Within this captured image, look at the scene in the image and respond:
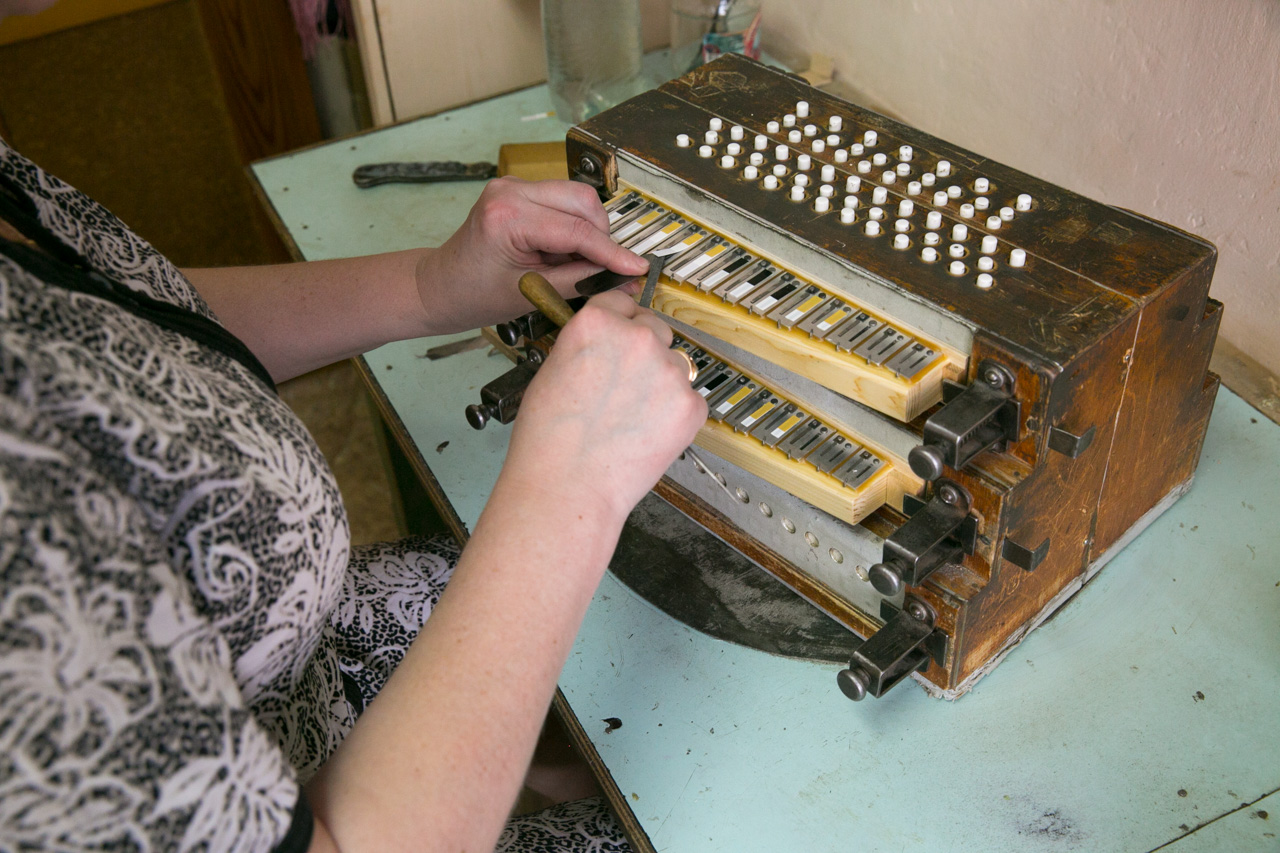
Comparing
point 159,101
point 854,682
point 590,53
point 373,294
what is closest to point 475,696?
point 854,682

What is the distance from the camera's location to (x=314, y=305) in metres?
1.18

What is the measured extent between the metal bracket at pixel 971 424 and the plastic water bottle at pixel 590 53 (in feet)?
3.71

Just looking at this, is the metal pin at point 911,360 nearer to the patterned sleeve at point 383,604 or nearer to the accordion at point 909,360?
the accordion at point 909,360

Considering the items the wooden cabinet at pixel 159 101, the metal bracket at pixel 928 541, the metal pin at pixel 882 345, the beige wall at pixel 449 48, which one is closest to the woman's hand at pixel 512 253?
the metal pin at pixel 882 345

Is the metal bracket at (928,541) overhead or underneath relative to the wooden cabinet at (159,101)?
overhead

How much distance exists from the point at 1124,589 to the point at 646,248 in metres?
0.57

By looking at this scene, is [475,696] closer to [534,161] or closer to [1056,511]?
[1056,511]

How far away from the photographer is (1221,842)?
819 mm

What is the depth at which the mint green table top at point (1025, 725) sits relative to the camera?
85 cm

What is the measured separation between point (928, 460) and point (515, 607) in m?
0.32

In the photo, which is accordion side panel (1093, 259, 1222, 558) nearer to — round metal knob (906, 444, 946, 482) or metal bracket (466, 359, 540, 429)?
round metal knob (906, 444, 946, 482)

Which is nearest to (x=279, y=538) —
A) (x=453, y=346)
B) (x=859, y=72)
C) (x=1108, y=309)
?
(x=1108, y=309)

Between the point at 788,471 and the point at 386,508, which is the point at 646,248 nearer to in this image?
the point at 788,471

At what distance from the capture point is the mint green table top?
0.85 m
